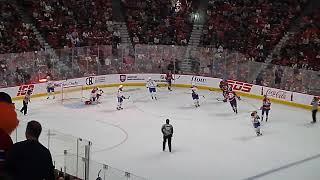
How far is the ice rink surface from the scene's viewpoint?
14.7 m

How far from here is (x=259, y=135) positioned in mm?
18453

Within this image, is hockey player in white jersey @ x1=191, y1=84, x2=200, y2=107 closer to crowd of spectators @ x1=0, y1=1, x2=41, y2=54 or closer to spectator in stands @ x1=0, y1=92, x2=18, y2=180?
crowd of spectators @ x1=0, y1=1, x2=41, y2=54

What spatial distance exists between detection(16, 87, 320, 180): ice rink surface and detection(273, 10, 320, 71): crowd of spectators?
10.1ft

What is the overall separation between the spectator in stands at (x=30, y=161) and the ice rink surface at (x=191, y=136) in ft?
30.2

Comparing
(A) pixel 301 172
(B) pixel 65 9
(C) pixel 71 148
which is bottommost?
(A) pixel 301 172

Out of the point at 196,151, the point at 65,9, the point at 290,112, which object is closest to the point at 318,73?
the point at 290,112

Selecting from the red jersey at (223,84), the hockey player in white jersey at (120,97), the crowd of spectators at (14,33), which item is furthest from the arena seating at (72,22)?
the red jersey at (223,84)

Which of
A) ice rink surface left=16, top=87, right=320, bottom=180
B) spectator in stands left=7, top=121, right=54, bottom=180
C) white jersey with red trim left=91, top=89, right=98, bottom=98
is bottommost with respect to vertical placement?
ice rink surface left=16, top=87, right=320, bottom=180

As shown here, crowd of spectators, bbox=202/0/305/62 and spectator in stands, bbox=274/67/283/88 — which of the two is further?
crowd of spectators, bbox=202/0/305/62

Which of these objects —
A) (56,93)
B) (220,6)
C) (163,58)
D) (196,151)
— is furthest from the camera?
(220,6)

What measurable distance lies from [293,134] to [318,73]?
17.0 ft

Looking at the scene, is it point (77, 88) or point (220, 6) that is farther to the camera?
point (220, 6)

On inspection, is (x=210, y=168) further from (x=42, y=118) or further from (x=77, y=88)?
(x=77, y=88)

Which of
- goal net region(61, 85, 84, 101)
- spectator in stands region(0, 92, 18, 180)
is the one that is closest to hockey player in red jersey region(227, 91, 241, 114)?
goal net region(61, 85, 84, 101)
